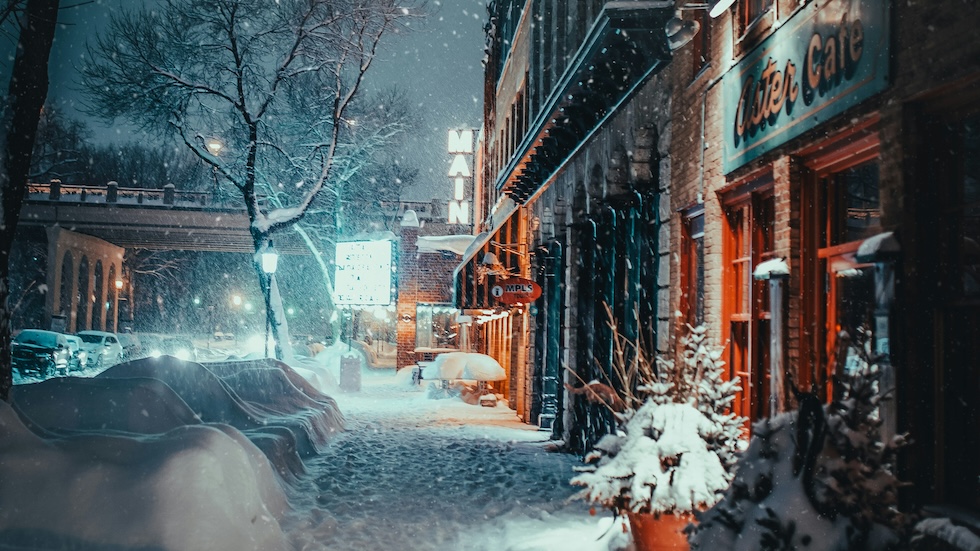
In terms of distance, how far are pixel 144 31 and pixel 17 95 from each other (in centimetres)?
1490

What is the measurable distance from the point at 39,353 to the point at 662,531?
1056 inches

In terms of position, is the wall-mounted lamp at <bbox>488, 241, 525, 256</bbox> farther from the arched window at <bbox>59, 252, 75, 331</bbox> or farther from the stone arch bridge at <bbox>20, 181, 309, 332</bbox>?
the arched window at <bbox>59, 252, 75, 331</bbox>

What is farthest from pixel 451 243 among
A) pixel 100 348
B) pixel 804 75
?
pixel 804 75

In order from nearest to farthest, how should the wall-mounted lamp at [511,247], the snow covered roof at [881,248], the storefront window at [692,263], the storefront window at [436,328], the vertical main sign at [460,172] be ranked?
1. the snow covered roof at [881,248]
2. the storefront window at [692,263]
3. the wall-mounted lamp at [511,247]
4. the storefront window at [436,328]
5. the vertical main sign at [460,172]

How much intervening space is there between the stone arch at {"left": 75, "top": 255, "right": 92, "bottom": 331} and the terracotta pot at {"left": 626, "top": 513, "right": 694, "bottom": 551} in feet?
187

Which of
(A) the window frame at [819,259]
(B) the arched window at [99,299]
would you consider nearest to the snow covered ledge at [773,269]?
(A) the window frame at [819,259]

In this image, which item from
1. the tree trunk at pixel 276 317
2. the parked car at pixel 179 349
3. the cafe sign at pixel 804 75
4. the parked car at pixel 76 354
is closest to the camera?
the cafe sign at pixel 804 75

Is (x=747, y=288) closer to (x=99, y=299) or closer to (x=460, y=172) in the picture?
(x=460, y=172)

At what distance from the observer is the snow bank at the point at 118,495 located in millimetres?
5430

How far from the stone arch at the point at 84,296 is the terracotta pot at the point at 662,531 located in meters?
57.1

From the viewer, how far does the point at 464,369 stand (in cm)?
2023

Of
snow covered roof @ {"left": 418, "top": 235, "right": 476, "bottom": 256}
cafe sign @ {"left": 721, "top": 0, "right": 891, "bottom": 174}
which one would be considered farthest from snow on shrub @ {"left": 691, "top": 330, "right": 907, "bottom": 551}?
snow covered roof @ {"left": 418, "top": 235, "right": 476, "bottom": 256}

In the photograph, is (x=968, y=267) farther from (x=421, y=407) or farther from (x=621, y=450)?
(x=421, y=407)

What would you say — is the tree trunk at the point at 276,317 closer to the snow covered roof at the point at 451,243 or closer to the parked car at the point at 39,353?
the parked car at the point at 39,353
